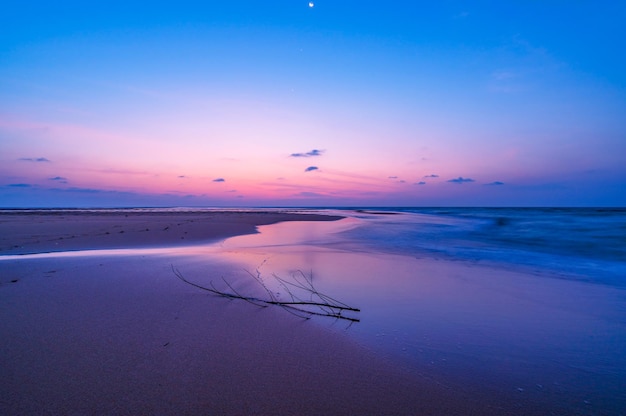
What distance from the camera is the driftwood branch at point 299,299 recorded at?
12.9 ft

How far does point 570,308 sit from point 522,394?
298 centimetres

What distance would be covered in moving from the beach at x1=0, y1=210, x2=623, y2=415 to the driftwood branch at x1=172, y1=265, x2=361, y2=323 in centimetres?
15

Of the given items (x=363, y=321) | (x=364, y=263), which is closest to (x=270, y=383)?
(x=363, y=321)

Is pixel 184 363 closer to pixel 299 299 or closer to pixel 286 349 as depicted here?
pixel 286 349

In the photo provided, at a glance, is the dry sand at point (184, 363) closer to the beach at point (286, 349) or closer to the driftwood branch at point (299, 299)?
the beach at point (286, 349)

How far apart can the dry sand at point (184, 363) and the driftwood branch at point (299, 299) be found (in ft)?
0.73

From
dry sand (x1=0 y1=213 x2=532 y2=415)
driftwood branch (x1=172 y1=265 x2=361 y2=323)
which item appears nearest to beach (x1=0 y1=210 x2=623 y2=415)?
dry sand (x1=0 y1=213 x2=532 y2=415)

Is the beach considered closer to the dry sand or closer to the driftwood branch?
the dry sand

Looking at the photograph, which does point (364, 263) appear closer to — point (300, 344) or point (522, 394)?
point (300, 344)

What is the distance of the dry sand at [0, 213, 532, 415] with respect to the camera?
2100 mm

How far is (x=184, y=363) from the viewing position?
2562 mm

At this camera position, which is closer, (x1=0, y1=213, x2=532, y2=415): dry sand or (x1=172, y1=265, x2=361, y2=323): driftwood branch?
(x1=0, y1=213, x2=532, y2=415): dry sand

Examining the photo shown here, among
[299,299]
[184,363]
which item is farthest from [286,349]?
[299,299]

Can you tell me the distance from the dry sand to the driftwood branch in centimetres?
22
